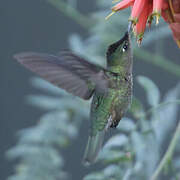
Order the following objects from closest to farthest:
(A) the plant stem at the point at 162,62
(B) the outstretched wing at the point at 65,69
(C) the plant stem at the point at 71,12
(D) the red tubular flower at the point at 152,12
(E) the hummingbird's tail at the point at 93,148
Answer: (D) the red tubular flower at the point at 152,12
(B) the outstretched wing at the point at 65,69
(E) the hummingbird's tail at the point at 93,148
(A) the plant stem at the point at 162,62
(C) the plant stem at the point at 71,12

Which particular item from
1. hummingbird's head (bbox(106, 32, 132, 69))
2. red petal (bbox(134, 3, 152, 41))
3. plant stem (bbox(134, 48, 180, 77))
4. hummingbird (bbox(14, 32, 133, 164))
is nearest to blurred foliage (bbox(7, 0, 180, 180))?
plant stem (bbox(134, 48, 180, 77))

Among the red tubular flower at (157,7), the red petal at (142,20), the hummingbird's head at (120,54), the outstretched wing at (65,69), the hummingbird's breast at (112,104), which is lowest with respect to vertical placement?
the hummingbird's breast at (112,104)

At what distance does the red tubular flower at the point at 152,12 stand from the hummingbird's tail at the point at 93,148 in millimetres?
492

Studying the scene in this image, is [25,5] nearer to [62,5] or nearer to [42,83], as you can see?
[62,5]

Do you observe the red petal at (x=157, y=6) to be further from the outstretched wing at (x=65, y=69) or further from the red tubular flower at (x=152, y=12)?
the outstretched wing at (x=65, y=69)

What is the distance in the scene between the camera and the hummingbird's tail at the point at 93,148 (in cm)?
140

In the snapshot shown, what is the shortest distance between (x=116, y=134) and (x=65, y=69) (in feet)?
2.91

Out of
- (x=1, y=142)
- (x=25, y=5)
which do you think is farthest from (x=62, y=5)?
(x=1, y=142)

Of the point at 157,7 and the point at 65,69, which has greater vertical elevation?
the point at 157,7

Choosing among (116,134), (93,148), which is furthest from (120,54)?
(116,134)

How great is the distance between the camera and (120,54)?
3.92 feet

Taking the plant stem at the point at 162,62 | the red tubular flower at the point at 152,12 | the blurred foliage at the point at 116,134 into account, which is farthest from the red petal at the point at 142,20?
the plant stem at the point at 162,62

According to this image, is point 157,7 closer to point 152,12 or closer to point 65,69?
point 152,12

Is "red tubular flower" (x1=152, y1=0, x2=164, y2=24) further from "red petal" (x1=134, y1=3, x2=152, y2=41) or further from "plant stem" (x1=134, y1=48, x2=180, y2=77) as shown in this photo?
"plant stem" (x1=134, y1=48, x2=180, y2=77)
